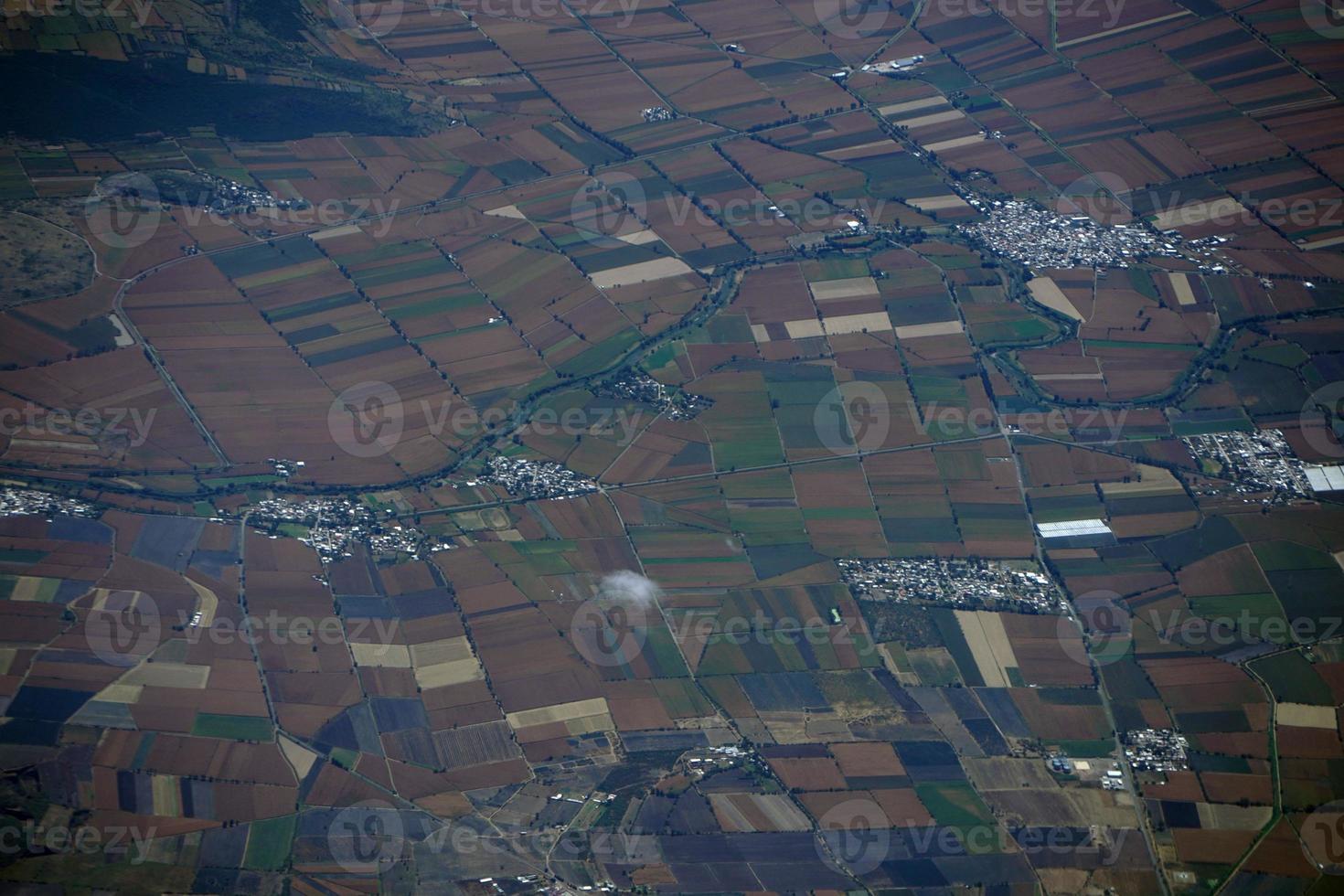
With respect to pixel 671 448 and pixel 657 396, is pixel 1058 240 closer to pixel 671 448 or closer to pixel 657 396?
pixel 657 396

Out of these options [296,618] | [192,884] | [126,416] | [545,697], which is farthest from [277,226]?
[192,884]

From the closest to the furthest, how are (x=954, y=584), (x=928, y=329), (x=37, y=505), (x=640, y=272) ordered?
(x=37, y=505)
(x=954, y=584)
(x=928, y=329)
(x=640, y=272)

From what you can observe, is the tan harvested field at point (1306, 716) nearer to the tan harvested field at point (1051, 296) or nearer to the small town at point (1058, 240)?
the tan harvested field at point (1051, 296)

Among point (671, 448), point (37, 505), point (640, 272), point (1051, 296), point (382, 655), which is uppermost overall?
point (37, 505)

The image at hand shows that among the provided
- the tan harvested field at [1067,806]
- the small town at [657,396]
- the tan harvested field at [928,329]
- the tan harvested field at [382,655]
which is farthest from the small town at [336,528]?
the tan harvested field at [928,329]

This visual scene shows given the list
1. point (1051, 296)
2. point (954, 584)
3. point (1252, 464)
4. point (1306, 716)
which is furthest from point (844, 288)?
point (1306, 716)

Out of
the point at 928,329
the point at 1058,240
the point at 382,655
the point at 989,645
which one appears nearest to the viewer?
the point at 382,655
